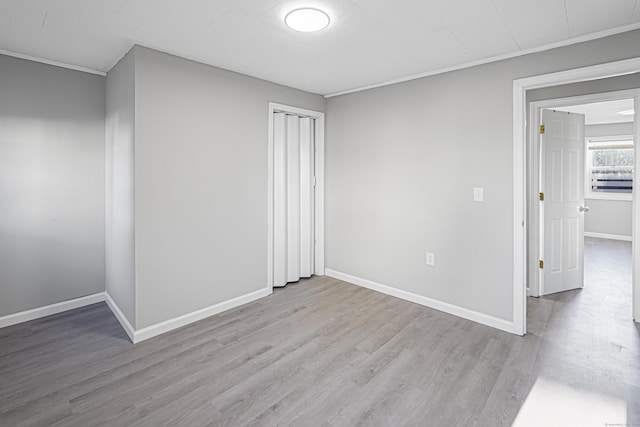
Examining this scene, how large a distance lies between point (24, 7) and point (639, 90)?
193 inches

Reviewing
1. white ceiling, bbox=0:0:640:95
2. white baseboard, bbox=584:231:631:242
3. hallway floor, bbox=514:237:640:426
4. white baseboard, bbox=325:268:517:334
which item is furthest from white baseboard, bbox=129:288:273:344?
white baseboard, bbox=584:231:631:242

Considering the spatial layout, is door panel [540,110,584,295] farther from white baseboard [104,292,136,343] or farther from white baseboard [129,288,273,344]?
white baseboard [104,292,136,343]

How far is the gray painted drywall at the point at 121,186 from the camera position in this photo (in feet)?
8.90

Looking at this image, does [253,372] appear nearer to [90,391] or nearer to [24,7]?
[90,391]

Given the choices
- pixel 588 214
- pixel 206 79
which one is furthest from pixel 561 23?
pixel 588 214

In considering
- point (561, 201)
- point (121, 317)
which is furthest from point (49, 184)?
point (561, 201)

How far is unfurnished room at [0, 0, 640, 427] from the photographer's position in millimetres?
2066

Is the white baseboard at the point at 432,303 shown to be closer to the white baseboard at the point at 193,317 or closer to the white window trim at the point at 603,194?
the white baseboard at the point at 193,317

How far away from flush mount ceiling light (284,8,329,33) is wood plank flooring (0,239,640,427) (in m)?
2.36

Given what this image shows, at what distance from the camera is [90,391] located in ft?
6.84

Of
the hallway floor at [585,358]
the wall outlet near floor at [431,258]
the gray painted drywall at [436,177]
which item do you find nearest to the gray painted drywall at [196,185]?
the gray painted drywall at [436,177]

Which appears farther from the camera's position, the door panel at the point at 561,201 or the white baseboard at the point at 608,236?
the white baseboard at the point at 608,236

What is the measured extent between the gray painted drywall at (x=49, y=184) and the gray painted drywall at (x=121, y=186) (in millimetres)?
157

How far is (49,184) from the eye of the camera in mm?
3168
